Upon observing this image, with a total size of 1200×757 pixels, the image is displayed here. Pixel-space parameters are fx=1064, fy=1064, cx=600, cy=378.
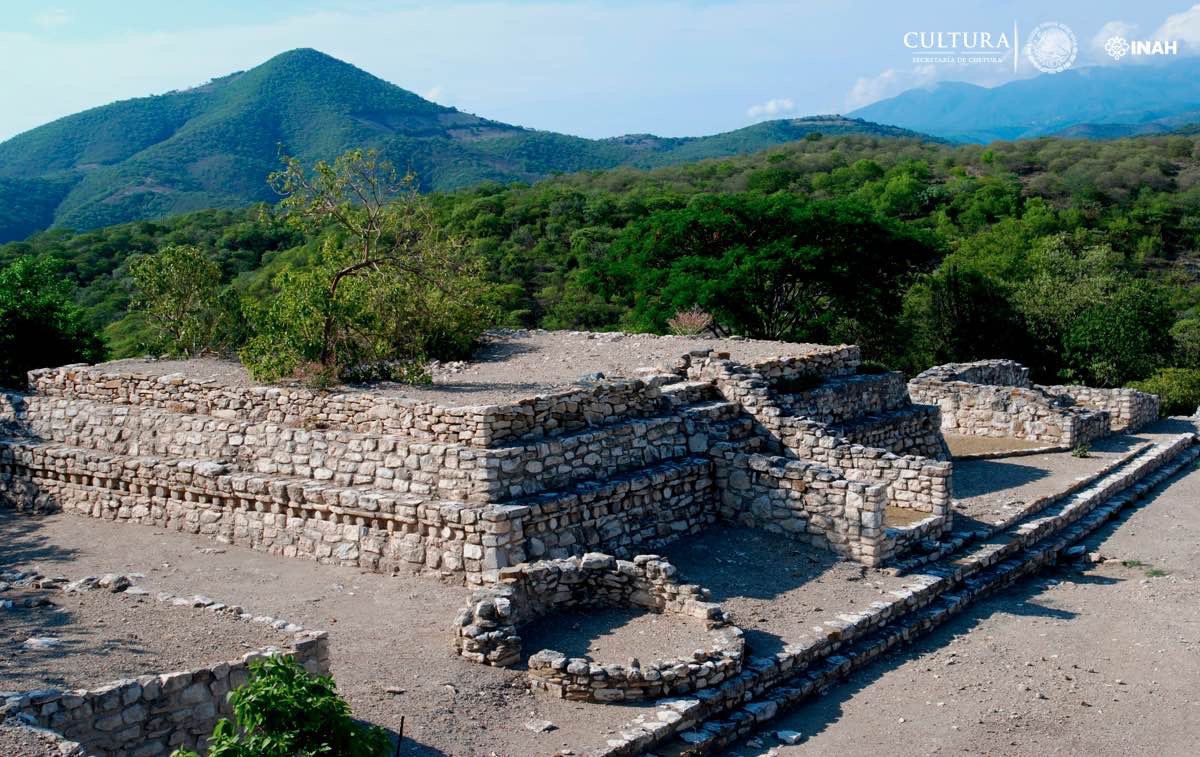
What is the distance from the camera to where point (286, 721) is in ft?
17.6

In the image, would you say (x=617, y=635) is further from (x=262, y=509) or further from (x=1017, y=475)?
(x=1017, y=475)

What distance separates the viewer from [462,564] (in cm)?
939

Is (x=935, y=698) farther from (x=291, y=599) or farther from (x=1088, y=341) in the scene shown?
(x=1088, y=341)

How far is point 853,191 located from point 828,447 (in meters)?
38.3

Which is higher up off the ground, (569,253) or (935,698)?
(569,253)

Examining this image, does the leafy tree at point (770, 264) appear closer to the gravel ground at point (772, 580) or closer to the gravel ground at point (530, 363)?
the gravel ground at point (530, 363)

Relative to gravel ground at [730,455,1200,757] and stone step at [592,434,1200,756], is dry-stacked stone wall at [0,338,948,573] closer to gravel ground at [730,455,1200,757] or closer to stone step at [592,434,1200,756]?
stone step at [592,434,1200,756]

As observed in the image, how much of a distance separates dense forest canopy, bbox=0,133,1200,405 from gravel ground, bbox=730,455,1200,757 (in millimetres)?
8109

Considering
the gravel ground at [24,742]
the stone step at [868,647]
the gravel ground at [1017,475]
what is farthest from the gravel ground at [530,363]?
the gravel ground at [24,742]

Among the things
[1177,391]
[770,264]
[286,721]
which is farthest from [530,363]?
[1177,391]

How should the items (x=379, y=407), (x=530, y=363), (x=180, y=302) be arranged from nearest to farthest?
(x=379, y=407) → (x=530, y=363) → (x=180, y=302)

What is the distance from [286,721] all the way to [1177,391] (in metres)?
22.0

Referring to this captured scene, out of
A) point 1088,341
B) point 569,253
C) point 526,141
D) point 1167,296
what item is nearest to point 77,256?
point 569,253

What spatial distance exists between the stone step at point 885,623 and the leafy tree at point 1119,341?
34.3ft
